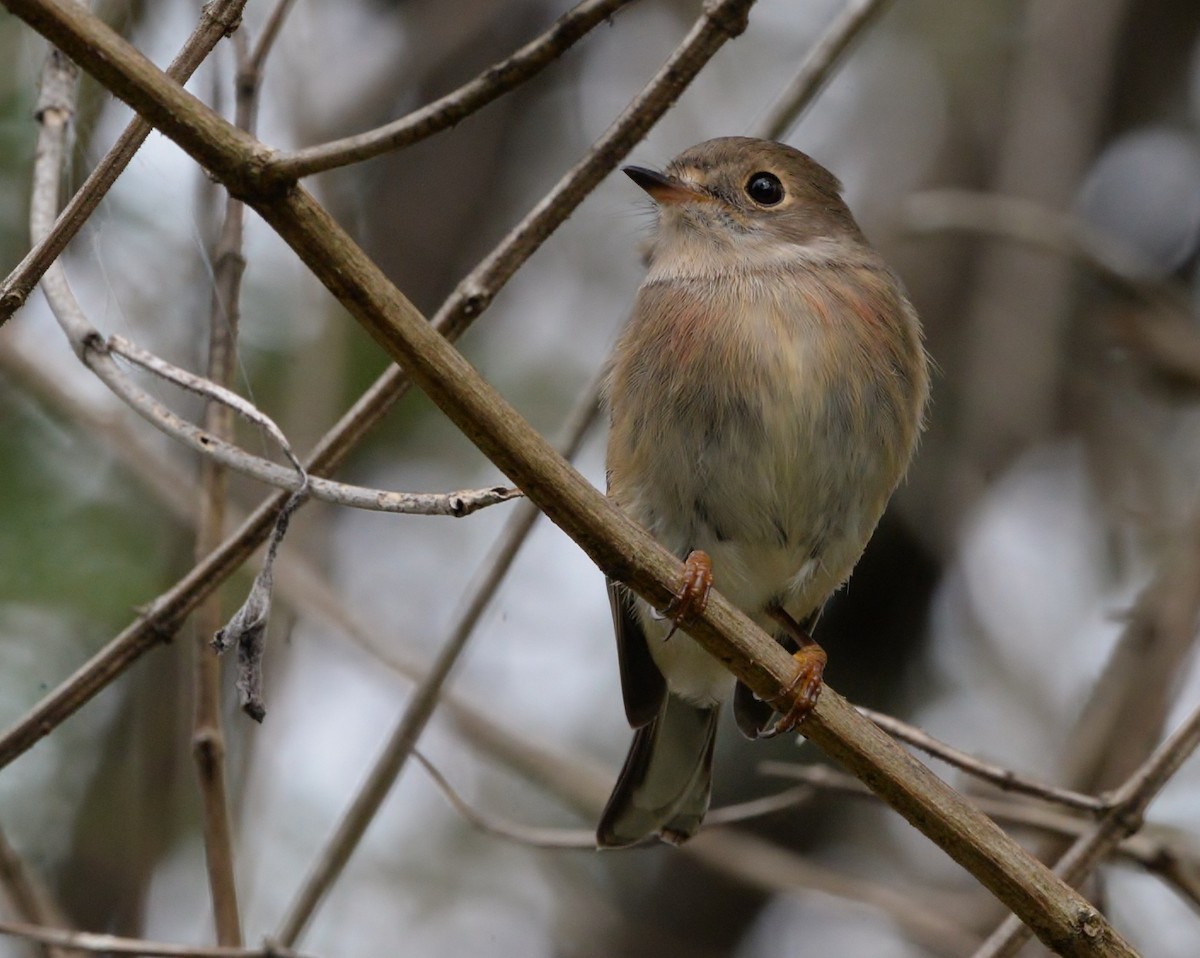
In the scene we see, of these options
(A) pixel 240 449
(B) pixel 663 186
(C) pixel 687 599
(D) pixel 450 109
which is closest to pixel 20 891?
(A) pixel 240 449

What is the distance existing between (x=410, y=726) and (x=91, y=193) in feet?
5.02

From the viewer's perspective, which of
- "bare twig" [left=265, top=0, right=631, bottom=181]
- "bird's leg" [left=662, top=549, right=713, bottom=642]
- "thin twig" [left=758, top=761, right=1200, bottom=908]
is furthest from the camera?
"thin twig" [left=758, top=761, right=1200, bottom=908]

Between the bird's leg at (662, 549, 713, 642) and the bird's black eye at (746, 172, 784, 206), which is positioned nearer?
the bird's leg at (662, 549, 713, 642)

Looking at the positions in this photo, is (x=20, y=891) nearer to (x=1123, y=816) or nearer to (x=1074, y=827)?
(x=1123, y=816)

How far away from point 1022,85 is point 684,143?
1.43 metres

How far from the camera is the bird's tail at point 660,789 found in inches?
141

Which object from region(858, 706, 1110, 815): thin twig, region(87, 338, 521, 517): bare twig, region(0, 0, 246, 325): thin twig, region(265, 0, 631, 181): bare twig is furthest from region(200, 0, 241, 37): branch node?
region(858, 706, 1110, 815): thin twig

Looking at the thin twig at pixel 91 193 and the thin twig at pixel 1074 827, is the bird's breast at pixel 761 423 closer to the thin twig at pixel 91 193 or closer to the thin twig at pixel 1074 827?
the thin twig at pixel 1074 827

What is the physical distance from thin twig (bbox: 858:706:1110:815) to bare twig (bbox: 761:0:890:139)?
143cm

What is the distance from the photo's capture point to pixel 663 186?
4.02m

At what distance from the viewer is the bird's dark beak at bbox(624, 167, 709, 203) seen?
12.9ft

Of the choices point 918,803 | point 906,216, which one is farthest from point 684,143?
point 918,803

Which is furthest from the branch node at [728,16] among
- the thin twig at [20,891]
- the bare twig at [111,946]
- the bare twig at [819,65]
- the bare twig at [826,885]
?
the bare twig at [826,885]

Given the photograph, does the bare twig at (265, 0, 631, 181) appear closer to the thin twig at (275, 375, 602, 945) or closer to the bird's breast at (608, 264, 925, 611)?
the thin twig at (275, 375, 602, 945)
